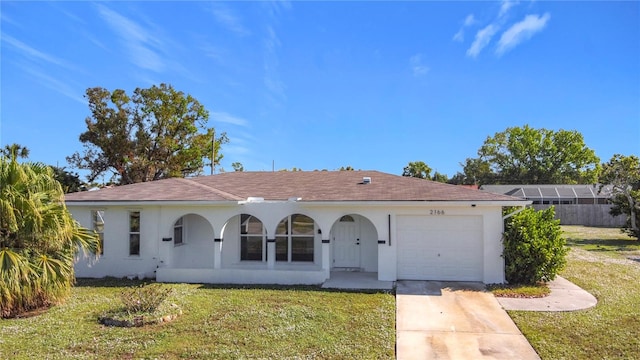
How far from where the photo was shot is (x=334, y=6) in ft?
44.7

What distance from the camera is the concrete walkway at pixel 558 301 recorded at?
9.52 m

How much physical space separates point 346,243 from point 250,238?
361 cm

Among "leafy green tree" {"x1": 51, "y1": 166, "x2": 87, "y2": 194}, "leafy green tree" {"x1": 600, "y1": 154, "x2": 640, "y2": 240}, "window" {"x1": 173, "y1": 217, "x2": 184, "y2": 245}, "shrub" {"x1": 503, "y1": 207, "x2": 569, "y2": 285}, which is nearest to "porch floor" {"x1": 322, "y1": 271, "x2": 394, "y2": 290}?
"shrub" {"x1": 503, "y1": 207, "x2": 569, "y2": 285}

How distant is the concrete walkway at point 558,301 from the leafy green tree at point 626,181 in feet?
53.0

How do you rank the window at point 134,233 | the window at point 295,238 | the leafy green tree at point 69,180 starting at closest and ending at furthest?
1. the window at point 134,233
2. the window at point 295,238
3. the leafy green tree at point 69,180

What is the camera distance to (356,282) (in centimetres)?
1238

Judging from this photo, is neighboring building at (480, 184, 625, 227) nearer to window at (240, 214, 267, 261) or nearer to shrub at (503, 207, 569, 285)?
shrub at (503, 207, 569, 285)

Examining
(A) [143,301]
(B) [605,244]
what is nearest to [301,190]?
(A) [143,301]

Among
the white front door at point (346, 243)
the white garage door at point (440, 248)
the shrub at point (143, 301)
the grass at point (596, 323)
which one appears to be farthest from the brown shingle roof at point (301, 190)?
the shrub at point (143, 301)

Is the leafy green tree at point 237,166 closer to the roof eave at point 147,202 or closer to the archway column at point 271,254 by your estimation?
the roof eave at point 147,202

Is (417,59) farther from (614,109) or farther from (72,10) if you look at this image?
(614,109)

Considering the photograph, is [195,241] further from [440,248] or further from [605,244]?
[605,244]

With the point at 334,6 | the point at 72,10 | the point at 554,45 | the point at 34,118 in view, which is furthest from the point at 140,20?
the point at 554,45

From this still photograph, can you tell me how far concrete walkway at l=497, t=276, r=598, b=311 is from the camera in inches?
375
